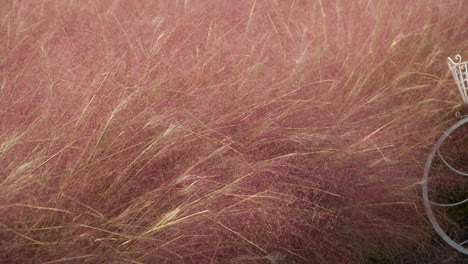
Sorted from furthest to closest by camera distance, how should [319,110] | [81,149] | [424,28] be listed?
[424,28] < [319,110] < [81,149]

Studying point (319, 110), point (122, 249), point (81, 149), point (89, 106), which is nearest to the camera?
point (122, 249)

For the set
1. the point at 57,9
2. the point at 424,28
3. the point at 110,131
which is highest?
the point at 57,9

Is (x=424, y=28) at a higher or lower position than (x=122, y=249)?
lower

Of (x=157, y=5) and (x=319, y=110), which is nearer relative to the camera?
(x=319, y=110)

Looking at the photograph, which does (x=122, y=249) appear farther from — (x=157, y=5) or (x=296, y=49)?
(x=157, y=5)

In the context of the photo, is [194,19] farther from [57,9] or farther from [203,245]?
[203,245]

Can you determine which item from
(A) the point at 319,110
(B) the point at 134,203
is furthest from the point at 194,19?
(B) the point at 134,203
